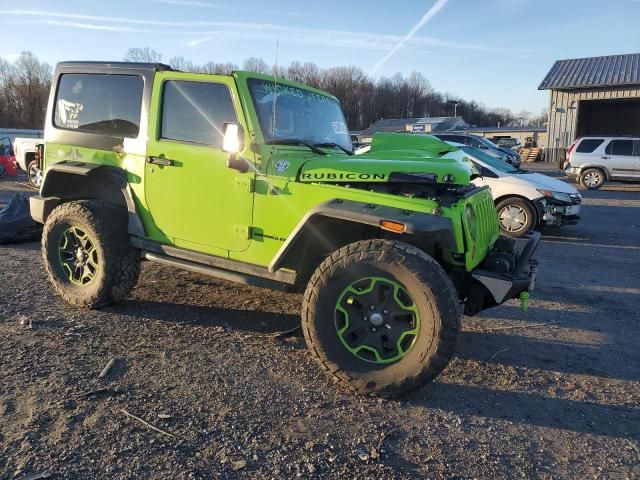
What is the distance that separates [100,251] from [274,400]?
89.0 inches

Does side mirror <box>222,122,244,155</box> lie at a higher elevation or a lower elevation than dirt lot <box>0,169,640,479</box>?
higher

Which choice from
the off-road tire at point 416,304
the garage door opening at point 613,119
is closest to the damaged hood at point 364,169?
the off-road tire at point 416,304

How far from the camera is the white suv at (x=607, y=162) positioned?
17.4 m

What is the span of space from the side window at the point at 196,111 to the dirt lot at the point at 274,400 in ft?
5.44

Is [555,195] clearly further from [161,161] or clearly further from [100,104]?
[100,104]

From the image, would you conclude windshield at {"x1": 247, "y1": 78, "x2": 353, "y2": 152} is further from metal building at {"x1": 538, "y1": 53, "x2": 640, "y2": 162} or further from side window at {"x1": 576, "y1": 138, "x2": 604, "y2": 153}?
metal building at {"x1": 538, "y1": 53, "x2": 640, "y2": 162}

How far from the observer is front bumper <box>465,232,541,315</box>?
3.28 m

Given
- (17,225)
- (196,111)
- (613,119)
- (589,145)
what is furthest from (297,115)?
(613,119)

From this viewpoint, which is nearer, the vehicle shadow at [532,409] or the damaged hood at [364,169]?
the vehicle shadow at [532,409]

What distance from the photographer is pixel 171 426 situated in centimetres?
281

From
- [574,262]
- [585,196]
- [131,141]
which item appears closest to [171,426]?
[131,141]

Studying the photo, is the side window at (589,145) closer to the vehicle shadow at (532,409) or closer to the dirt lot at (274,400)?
the dirt lot at (274,400)

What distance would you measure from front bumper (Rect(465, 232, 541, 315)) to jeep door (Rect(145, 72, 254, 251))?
178cm

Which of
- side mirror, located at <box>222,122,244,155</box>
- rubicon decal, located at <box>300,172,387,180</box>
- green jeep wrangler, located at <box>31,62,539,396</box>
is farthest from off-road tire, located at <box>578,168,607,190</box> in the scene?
side mirror, located at <box>222,122,244,155</box>
